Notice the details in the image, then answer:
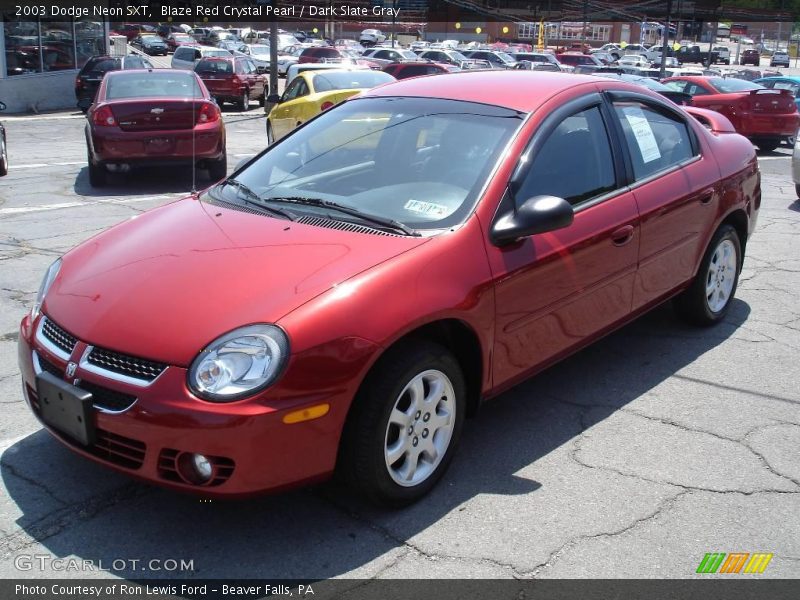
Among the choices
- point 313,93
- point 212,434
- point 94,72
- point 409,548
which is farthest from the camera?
point 94,72

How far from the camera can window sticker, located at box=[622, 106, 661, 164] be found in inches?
190

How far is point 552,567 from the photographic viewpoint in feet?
10.4

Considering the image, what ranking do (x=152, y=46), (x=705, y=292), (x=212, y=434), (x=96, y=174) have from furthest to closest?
(x=152, y=46)
(x=96, y=174)
(x=705, y=292)
(x=212, y=434)

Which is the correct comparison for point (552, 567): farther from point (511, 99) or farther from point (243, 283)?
point (511, 99)

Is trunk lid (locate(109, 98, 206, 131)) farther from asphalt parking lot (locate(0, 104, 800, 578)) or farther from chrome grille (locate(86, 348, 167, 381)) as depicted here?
chrome grille (locate(86, 348, 167, 381))

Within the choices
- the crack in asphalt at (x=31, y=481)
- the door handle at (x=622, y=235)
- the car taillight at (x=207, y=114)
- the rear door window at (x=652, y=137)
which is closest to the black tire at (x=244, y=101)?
the car taillight at (x=207, y=114)

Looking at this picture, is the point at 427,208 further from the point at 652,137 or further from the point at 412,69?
the point at 412,69

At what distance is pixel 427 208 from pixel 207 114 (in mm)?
8023

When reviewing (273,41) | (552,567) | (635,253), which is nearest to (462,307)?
(552,567)

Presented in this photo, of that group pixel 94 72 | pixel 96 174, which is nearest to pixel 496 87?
pixel 96 174

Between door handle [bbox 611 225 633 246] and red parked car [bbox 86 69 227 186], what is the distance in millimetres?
7010

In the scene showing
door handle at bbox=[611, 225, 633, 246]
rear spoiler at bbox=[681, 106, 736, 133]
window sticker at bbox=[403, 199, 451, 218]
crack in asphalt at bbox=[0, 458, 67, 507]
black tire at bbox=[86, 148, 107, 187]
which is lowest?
crack in asphalt at bbox=[0, 458, 67, 507]

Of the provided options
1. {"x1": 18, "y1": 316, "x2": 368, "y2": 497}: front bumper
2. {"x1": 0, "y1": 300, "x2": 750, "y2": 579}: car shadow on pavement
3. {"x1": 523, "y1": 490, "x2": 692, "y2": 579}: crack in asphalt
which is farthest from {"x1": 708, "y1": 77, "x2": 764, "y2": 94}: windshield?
{"x1": 18, "y1": 316, "x2": 368, "y2": 497}: front bumper

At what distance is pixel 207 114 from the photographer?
36.6 ft
